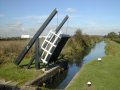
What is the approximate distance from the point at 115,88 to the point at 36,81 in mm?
6027

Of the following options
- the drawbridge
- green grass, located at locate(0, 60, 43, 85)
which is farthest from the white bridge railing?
green grass, located at locate(0, 60, 43, 85)

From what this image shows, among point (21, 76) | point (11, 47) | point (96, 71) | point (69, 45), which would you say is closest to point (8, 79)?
point (21, 76)

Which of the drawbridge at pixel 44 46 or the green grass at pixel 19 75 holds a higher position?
the drawbridge at pixel 44 46

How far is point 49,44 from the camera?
21656mm

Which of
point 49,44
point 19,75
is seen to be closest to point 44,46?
point 49,44

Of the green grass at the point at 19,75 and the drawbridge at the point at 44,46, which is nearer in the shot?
the green grass at the point at 19,75

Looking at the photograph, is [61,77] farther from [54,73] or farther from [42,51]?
[42,51]

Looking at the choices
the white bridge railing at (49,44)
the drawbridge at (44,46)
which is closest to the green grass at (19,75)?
the drawbridge at (44,46)

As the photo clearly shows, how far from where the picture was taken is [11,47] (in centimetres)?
3259

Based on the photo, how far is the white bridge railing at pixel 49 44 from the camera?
69.6ft

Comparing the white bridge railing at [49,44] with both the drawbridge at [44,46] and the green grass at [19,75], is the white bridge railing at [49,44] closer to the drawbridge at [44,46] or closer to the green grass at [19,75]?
the drawbridge at [44,46]

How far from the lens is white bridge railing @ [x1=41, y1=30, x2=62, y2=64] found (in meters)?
21.2

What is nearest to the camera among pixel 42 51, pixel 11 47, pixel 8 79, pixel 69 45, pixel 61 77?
pixel 8 79

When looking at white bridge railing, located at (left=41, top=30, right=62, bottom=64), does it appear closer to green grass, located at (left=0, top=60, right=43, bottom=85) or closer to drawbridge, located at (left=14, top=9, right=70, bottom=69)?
drawbridge, located at (left=14, top=9, right=70, bottom=69)
